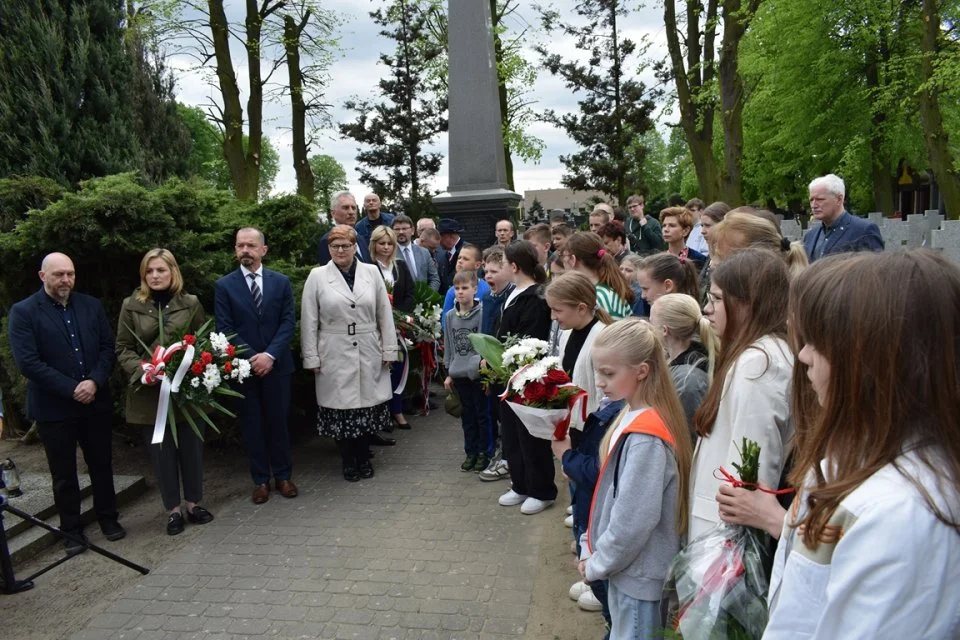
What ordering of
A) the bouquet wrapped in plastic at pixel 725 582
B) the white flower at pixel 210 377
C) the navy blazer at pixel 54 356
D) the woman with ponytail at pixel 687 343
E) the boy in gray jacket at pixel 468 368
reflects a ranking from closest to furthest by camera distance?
the bouquet wrapped in plastic at pixel 725 582, the woman with ponytail at pixel 687 343, the navy blazer at pixel 54 356, the white flower at pixel 210 377, the boy in gray jacket at pixel 468 368

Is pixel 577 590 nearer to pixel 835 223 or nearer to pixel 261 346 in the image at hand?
pixel 261 346

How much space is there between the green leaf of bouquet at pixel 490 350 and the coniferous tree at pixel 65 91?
6797 mm

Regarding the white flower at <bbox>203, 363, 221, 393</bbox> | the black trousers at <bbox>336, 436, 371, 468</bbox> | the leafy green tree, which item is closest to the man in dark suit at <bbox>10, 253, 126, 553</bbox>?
the white flower at <bbox>203, 363, 221, 393</bbox>

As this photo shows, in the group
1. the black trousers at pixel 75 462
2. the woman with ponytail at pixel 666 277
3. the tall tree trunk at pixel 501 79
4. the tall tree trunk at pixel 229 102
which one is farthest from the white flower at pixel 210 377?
the tall tree trunk at pixel 501 79

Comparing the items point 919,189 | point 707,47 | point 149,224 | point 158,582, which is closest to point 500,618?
point 158,582

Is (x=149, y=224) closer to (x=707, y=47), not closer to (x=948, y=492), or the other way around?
(x=948, y=492)

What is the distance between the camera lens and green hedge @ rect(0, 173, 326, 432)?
585 cm

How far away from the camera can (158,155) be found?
10.0 metres

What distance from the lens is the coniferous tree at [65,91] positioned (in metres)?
8.17

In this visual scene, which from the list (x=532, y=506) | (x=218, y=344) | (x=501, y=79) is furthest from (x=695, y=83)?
(x=218, y=344)

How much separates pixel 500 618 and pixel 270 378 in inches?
116

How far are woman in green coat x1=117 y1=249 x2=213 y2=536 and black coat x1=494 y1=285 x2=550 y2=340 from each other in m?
2.45

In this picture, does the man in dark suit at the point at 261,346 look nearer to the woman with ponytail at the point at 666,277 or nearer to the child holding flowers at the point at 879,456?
the woman with ponytail at the point at 666,277

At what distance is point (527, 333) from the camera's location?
5203 millimetres
